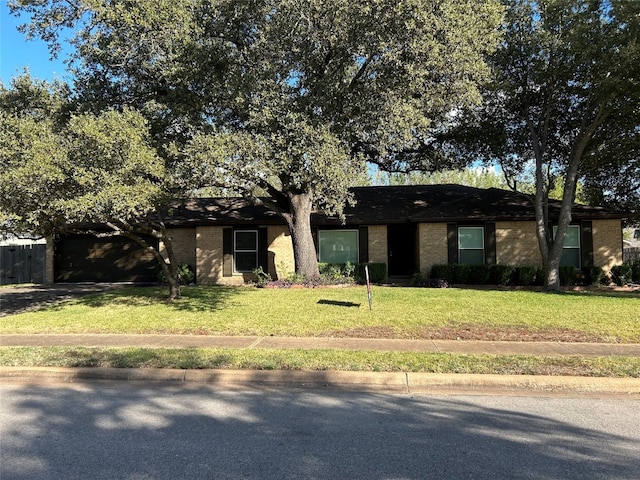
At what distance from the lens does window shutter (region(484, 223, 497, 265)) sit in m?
19.7

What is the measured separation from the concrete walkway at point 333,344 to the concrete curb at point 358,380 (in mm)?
1447

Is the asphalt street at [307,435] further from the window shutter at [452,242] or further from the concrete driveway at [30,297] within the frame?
the window shutter at [452,242]

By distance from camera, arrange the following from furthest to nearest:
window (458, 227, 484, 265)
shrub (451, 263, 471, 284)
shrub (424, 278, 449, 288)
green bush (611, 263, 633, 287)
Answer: window (458, 227, 484, 265)
green bush (611, 263, 633, 287)
shrub (451, 263, 471, 284)
shrub (424, 278, 449, 288)

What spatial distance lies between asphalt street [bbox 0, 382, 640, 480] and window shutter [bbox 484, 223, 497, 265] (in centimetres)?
1399

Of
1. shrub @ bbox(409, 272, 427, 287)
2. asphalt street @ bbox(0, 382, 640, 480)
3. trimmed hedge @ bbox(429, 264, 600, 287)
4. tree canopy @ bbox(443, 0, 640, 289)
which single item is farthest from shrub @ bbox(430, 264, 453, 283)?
asphalt street @ bbox(0, 382, 640, 480)

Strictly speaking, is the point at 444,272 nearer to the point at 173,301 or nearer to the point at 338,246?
the point at 338,246

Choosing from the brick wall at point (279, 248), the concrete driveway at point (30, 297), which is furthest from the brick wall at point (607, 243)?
the concrete driveway at point (30, 297)

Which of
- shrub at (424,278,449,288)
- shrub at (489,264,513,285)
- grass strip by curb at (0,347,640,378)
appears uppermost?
shrub at (489,264,513,285)

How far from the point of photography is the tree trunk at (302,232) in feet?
54.4

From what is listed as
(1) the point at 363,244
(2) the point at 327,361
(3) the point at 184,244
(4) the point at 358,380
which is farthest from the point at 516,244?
(4) the point at 358,380

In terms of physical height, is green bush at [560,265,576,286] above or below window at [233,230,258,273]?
below

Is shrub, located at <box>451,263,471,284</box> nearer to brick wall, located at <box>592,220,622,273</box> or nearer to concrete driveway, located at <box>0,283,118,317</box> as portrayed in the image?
brick wall, located at <box>592,220,622,273</box>

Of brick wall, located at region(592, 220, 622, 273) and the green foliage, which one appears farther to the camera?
brick wall, located at region(592, 220, 622, 273)

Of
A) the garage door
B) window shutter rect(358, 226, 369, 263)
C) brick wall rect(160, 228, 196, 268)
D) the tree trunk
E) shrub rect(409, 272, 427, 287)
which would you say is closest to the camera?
the tree trunk
